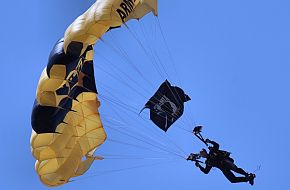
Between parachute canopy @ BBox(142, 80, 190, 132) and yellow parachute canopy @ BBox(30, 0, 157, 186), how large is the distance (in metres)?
1.65

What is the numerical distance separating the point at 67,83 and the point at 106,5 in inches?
105

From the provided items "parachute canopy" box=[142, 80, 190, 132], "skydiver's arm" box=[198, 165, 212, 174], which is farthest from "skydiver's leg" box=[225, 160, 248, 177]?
"parachute canopy" box=[142, 80, 190, 132]

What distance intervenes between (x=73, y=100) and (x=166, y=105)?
2.68 m

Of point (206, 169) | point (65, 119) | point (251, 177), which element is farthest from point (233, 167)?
point (65, 119)

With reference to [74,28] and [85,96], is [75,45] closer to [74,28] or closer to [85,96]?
[74,28]

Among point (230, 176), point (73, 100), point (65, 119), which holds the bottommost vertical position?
point (65, 119)

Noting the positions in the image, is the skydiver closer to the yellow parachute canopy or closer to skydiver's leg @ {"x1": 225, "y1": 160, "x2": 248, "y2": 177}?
skydiver's leg @ {"x1": 225, "y1": 160, "x2": 248, "y2": 177}

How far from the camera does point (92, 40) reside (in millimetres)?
15922

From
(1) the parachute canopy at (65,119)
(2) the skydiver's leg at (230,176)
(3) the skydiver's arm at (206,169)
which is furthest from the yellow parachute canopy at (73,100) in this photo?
(2) the skydiver's leg at (230,176)

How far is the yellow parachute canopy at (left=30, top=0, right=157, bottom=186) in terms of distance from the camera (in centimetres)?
1546

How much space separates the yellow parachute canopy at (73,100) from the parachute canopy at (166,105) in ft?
5.41

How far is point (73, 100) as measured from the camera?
18.0m

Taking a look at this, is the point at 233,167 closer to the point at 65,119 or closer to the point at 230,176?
the point at 230,176

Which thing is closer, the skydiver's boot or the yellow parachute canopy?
the yellow parachute canopy
